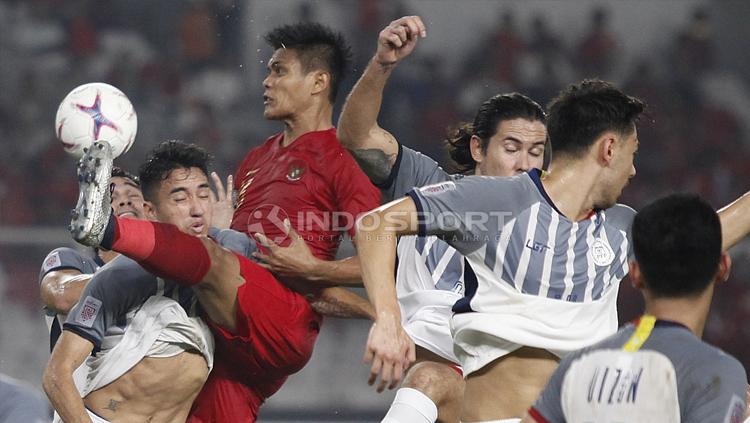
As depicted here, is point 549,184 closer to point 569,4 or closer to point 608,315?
point 608,315

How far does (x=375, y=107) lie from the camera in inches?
184

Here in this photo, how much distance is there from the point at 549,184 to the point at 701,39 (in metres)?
8.05

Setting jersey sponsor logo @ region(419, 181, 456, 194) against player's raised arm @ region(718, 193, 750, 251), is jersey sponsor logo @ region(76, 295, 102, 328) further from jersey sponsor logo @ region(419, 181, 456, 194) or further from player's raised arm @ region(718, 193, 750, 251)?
player's raised arm @ region(718, 193, 750, 251)

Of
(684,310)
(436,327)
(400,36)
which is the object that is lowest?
(436,327)

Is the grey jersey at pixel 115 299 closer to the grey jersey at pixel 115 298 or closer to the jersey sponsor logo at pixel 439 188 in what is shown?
the grey jersey at pixel 115 298

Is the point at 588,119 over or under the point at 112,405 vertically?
over

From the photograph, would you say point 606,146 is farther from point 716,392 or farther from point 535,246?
point 716,392

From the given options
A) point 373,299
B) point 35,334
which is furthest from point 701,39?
point 373,299

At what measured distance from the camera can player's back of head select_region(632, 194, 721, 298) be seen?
8.83ft

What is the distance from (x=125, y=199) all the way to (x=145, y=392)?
1.36 m

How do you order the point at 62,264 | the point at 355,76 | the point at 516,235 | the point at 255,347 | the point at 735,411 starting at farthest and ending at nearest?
the point at 355,76 < the point at 62,264 < the point at 255,347 < the point at 516,235 < the point at 735,411

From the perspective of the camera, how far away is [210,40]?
10852 mm

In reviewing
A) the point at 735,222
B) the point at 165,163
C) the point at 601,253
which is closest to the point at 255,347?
the point at 165,163

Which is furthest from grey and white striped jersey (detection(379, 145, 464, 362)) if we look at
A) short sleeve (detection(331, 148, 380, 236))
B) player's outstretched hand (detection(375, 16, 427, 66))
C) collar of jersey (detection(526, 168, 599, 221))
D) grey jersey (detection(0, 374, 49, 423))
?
grey jersey (detection(0, 374, 49, 423))
